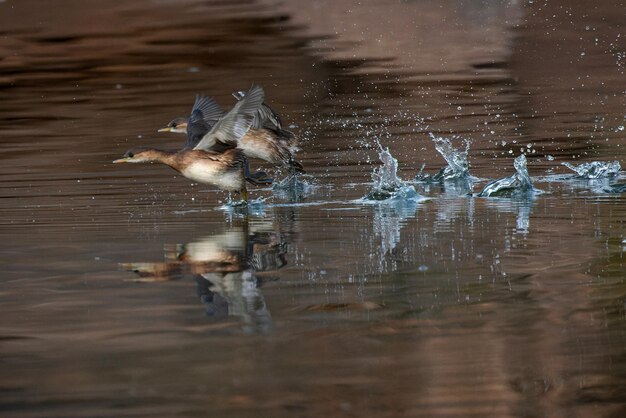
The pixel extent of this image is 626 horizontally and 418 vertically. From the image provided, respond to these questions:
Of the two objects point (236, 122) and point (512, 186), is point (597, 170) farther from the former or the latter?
point (236, 122)

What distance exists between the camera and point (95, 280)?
7.56 m

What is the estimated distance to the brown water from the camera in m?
5.27

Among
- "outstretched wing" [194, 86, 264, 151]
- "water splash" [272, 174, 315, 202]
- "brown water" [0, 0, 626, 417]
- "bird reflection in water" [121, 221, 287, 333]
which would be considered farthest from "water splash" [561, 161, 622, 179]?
"bird reflection in water" [121, 221, 287, 333]

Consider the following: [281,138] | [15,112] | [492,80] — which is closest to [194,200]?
[281,138]

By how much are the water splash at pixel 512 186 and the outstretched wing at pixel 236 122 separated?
181cm

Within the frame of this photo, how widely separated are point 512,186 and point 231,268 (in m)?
3.46

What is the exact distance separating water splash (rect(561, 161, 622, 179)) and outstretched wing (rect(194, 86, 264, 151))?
2.76 m

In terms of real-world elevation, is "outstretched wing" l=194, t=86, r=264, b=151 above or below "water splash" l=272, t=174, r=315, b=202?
above

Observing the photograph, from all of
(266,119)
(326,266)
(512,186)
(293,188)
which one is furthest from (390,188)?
(326,266)

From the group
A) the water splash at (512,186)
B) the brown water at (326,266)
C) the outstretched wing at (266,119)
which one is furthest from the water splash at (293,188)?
the water splash at (512,186)

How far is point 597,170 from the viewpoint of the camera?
11.4 meters

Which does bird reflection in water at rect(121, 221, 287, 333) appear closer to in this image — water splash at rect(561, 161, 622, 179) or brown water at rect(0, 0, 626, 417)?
brown water at rect(0, 0, 626, 417)

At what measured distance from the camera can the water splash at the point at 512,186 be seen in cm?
1057

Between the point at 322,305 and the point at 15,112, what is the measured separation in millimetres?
12868
